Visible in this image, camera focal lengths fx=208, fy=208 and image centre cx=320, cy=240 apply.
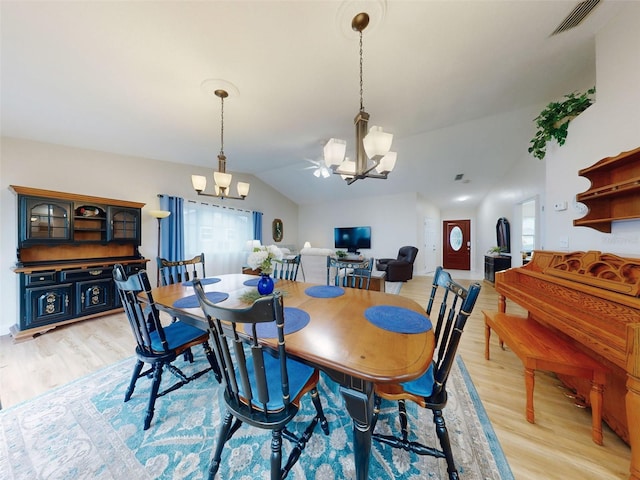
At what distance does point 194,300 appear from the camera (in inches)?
60.2

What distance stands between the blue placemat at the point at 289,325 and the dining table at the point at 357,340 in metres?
0.02

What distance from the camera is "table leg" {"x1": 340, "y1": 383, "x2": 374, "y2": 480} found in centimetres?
82

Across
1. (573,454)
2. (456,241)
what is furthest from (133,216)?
(456,241)

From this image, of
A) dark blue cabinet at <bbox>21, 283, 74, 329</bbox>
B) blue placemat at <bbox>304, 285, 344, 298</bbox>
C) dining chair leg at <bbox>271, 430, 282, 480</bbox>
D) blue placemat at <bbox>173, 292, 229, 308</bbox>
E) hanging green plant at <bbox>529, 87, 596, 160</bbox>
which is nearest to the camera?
dining chair leg at <bbox>271, 430, 282, 480</bbox>

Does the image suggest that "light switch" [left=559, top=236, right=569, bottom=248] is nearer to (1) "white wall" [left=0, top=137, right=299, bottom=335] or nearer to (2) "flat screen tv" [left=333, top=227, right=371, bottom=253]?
(2) "flat screen tv" [left=333, top=227, right=371, bottom=253]

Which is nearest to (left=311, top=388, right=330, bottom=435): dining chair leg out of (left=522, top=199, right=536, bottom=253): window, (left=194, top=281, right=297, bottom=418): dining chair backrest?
(left=194, top=281, right=297, bottom=418): dining chair backrest

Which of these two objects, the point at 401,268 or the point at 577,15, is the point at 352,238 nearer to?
the point at 401,268

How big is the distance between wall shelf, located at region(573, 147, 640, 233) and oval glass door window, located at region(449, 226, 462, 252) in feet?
23.1

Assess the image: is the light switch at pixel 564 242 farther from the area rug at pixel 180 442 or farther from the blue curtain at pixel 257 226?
the blue curtain at pixel 257 226

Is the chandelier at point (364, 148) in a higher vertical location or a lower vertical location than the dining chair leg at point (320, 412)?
higher

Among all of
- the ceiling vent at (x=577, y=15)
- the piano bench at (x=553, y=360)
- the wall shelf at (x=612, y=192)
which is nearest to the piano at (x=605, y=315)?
the piano bench at (x=553, y=360)

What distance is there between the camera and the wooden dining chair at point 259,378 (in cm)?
75

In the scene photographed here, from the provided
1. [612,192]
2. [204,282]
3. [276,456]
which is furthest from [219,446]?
[612,192]

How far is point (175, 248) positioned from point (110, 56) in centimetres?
314
